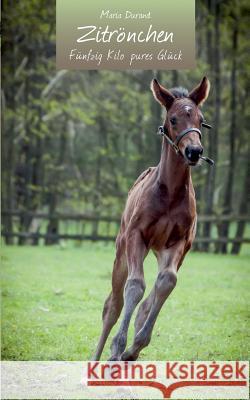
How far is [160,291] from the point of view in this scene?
3572mm

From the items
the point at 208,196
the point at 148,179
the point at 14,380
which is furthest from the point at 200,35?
the point at 14,380

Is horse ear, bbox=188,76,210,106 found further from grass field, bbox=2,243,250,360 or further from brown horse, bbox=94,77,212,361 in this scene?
grass field, bbox=2,243,250,360

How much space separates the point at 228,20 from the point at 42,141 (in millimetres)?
6349

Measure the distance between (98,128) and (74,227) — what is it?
7.65 ft

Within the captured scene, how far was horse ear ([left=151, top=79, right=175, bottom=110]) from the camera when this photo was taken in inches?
151

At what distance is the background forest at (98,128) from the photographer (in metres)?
10.4

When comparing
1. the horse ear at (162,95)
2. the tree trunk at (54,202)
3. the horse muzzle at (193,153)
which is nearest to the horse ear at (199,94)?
the horse ear at (162,95)

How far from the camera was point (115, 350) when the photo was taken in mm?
3547

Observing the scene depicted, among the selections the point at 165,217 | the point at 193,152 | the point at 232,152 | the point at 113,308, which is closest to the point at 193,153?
the point at 193,152

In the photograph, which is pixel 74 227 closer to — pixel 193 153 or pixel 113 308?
pixel 113 308

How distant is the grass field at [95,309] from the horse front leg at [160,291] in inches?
42.8

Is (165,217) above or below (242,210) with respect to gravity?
above

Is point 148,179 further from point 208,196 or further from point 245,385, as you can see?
point 208,196

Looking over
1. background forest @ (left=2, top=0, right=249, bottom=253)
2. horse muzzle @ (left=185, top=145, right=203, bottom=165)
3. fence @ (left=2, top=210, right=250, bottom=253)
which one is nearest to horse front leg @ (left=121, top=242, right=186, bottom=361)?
horse muzzle @ (left=185, top=145, right=203, bottom=165)
